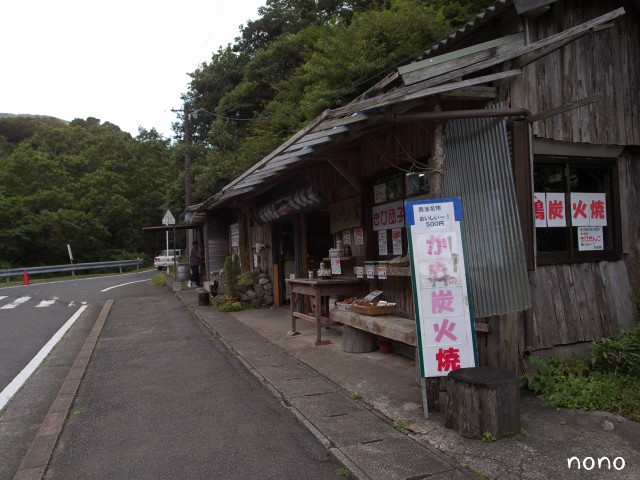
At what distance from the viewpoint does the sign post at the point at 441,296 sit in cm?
468

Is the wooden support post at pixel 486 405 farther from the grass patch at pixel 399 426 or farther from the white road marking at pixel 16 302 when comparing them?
the white road marking at pixel 16 302

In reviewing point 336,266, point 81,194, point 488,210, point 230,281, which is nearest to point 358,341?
point 336,266

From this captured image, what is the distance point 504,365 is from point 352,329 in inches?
111

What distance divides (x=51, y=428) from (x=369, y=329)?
3954 mm

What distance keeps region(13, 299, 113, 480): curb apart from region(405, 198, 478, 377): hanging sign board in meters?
3.46

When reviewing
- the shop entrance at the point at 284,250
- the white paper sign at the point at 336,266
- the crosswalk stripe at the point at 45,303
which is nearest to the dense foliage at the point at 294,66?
the shop entrance at the point at 284,250

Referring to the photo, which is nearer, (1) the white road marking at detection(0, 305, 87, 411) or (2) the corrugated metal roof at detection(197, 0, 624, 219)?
(2) the corrugated metal roof at detection(197, 0, 624, 219)

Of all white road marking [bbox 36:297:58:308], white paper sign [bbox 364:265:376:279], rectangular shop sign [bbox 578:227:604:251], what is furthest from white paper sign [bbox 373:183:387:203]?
white road marking [bbox 36:297:58:308]

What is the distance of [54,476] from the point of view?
3922 mm

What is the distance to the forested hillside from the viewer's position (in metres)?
13.5

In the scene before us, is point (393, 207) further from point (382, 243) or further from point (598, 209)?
point (598, 209)

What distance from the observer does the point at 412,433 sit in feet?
14.4

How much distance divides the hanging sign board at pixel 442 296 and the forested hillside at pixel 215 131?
7.28 m

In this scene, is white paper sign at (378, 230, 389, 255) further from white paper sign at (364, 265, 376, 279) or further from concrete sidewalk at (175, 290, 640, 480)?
concrete sidewalk at (175, 290, 640, 480)
